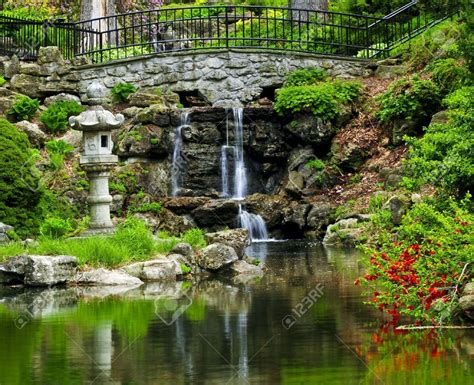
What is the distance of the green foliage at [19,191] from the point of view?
19797 mm

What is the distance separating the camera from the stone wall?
28.3 meters

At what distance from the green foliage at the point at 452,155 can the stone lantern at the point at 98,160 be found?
5289mm

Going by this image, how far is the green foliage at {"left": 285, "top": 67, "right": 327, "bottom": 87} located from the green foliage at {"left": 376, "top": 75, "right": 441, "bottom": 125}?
2721mm

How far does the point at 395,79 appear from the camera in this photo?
28.2 meters

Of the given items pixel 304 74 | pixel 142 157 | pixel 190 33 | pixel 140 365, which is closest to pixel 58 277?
pixel 140 365

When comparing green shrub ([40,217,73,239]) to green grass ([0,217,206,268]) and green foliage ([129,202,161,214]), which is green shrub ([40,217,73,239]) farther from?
green foliage ([129,202,161,214])

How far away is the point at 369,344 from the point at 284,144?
672 inches

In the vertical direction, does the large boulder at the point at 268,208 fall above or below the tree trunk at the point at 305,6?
below

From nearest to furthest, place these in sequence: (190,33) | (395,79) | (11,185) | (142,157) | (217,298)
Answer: (217,298) → (11,185) → (142,157) → (395,79) → (190,33)

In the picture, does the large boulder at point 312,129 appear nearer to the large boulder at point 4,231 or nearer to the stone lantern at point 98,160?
the stone lantern at point 98,160

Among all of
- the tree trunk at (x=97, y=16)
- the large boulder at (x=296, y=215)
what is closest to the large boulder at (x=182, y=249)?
the large boulder at (x=296, y=215)

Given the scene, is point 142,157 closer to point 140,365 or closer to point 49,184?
point 49,184

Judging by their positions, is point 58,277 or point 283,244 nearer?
point 58,277

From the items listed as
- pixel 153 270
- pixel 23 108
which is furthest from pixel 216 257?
pixel 23 108
